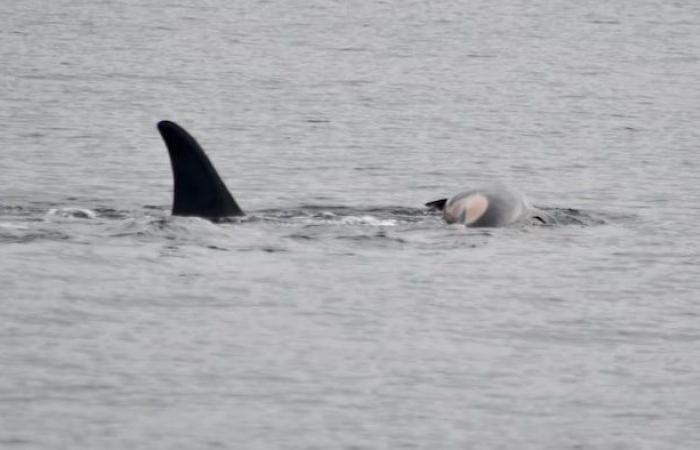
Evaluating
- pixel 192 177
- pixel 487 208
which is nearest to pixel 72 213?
pixel 192 177

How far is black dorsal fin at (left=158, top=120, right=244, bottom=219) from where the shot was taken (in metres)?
19.3

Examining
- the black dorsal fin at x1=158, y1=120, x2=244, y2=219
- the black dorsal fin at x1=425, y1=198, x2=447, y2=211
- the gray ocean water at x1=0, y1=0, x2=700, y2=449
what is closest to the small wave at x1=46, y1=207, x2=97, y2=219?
the gray ocean water at x1=0, y1=0, x2=700, y2=449

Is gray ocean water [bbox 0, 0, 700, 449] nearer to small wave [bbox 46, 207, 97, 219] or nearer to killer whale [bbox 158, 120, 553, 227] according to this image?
small wave [bbox 46, 207, 97, 219]

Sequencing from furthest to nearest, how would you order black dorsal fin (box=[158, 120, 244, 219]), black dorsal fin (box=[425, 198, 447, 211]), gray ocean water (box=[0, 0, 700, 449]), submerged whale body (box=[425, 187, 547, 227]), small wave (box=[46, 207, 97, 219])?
1. black dorsal fin (box=[425, 198, 447, 211])
2. small wave (box=[46, 207, 97, 219])
3. submerged whale body (box=[425, 187, 547, 227])
4. black dorsal fin (box=[158, 120, 244, 219])
5. gray ocean water (box=[0, 0, 700, 449])

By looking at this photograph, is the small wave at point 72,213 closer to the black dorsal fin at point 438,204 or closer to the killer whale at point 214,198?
the killer whale at point 214,198

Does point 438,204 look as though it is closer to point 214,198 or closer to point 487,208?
point 487,208

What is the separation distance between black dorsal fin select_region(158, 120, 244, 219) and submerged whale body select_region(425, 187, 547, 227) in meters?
2.43

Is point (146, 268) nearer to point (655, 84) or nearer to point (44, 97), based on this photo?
point (44, 97)

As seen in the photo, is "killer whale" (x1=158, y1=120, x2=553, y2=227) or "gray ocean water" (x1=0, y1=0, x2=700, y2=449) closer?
"gray ocean water" (x1=0, y1=0, x2=700, y2=449)

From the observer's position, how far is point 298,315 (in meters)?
16.6

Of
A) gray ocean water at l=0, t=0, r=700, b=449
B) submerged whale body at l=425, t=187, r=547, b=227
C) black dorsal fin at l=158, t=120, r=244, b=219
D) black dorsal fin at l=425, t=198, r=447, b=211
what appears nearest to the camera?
gray ocean water at l=0, t=0, r=700, b=449

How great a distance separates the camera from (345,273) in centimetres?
1817

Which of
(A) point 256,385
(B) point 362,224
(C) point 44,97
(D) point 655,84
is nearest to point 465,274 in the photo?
(B) point 362,224

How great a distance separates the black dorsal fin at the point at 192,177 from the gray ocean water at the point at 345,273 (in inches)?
10.7
